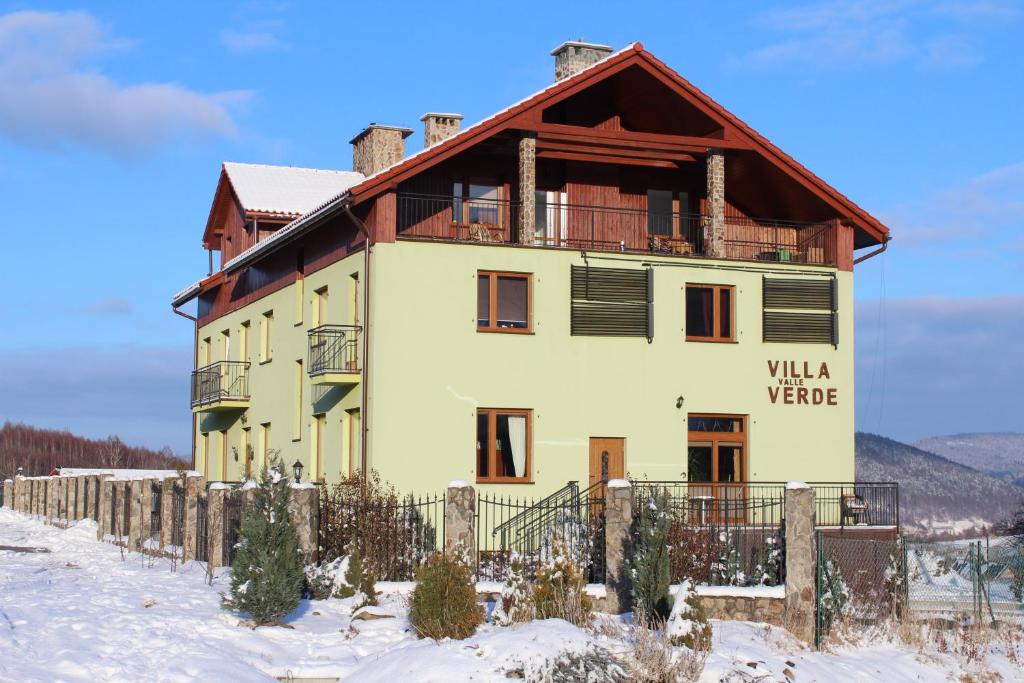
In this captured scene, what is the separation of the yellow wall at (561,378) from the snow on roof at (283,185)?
11.2 metres

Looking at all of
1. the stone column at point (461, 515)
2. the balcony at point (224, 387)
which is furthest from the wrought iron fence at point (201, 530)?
the balcony at point (224, 387)

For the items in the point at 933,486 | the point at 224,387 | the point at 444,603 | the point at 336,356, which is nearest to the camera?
the point at 444,603

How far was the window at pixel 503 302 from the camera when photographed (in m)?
29.3

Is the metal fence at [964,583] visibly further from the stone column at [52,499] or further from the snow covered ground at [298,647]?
the stone column at [52,499]

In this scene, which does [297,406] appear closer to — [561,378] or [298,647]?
[561,378]

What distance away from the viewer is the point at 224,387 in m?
39.8

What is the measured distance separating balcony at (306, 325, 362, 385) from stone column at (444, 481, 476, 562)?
9.81 metres

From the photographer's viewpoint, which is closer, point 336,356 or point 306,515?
point 306,515

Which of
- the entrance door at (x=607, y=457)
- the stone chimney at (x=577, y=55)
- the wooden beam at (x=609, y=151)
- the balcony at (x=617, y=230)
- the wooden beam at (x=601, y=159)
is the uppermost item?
the stone chimney at (x=577, y=55)

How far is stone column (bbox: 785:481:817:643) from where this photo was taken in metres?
19.1

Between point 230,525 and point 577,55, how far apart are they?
1654cm

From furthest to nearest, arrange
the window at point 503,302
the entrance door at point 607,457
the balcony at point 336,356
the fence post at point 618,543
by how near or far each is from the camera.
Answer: the entrance door at point 607,457
the window at point 503,302
the balcony at point 336,356
the fence post at point 618,543

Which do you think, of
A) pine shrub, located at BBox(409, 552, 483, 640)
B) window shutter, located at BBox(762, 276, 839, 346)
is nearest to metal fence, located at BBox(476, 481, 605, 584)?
pine shrub, located at BBox(409, 552, 483, 640)

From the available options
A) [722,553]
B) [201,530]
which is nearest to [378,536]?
[201,530]
